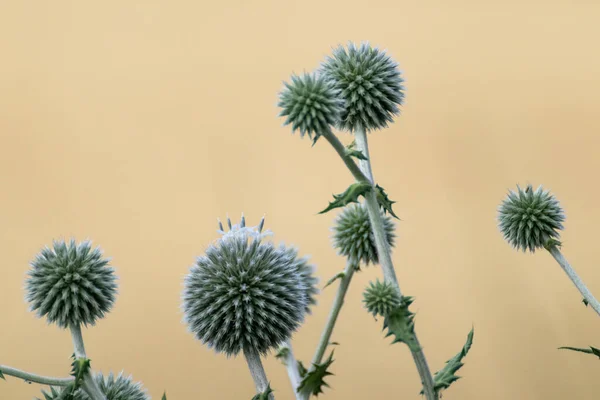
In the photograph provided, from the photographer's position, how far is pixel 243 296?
4.01 feet

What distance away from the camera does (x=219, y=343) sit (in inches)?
48.5

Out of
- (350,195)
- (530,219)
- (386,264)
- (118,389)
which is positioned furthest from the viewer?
(530,219)

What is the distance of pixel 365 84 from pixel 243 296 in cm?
45

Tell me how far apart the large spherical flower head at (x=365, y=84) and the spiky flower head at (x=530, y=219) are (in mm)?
386

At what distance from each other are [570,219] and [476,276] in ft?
1.50

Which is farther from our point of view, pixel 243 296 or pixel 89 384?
pixel 243 296

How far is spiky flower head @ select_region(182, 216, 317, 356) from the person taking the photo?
1.21m

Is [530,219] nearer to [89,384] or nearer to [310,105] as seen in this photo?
[310,105]

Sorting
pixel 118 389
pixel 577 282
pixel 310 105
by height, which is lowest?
pixel 577 282

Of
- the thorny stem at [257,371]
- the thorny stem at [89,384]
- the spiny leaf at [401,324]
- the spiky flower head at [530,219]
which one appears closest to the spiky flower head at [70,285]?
the thorny stem at [89,384]

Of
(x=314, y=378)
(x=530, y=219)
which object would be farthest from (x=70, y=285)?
(x=530, y=219)

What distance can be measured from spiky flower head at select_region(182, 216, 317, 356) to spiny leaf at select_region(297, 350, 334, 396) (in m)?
0.16

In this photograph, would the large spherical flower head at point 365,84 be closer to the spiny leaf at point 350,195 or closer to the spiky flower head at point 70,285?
the spiny leaf at point 350,195

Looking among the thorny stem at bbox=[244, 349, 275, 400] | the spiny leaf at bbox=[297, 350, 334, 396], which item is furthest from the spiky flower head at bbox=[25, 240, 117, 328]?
the spiny leaf at bbox=[297, 350, 334, 396]
